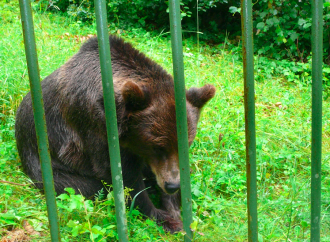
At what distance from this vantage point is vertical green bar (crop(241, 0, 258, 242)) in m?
1.43

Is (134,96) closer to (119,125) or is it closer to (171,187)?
(119,125)

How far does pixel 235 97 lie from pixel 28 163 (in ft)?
10.9

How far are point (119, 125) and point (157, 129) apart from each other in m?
0.31

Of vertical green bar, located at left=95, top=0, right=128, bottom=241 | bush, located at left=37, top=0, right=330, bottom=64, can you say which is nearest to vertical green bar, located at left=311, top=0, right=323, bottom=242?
vertical green bar, located at left=95, top=0, right=128, bottom=241

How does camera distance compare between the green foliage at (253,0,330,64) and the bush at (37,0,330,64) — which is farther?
the bush at (37,0,330,64)

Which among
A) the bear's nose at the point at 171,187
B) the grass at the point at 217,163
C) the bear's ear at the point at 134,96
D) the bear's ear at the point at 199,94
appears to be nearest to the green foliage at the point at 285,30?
the grass at the point at 217,163

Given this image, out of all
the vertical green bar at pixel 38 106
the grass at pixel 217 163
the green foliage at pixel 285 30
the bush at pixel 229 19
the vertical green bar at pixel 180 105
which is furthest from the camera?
the bush at pixel 229 19

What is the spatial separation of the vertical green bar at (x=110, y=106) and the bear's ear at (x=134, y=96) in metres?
1.21

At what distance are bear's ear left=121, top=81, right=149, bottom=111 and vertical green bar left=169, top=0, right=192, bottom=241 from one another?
47.4 inches

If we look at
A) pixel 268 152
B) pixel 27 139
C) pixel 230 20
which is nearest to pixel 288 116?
pixel 268 152

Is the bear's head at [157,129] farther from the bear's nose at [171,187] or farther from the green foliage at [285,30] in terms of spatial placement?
the green foliage at [285,30]

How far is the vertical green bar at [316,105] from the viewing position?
1.47m

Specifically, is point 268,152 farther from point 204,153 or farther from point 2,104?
point 2,104

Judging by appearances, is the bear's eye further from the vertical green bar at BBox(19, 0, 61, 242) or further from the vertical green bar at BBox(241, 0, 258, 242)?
the vertical green bar at BBox(19, 0, 61, 242)
